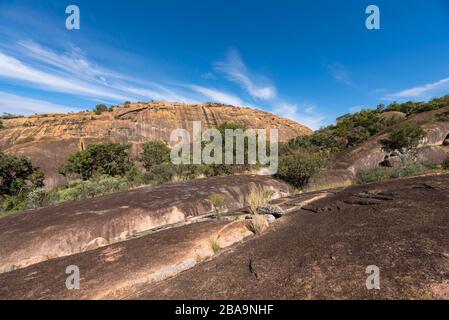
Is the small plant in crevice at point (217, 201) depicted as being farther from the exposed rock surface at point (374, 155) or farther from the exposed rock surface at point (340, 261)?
the exposed rock surface at point (374, 155)

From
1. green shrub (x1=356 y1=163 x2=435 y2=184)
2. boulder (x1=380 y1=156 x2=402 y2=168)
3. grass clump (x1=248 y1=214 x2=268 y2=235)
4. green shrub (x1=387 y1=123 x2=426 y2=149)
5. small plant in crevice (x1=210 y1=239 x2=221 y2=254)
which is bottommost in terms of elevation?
small plant in crevice (x1=210 y1=239 x2=221 y2=254)

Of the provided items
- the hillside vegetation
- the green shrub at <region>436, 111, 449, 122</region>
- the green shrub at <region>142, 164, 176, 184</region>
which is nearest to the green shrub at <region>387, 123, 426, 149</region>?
the hillside vegetation

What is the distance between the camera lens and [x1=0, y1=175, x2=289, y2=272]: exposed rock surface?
16.9 ft

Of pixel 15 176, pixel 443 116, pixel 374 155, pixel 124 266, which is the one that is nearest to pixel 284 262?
pixel 124 266

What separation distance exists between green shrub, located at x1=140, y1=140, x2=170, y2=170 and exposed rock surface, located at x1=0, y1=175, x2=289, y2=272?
18.6m

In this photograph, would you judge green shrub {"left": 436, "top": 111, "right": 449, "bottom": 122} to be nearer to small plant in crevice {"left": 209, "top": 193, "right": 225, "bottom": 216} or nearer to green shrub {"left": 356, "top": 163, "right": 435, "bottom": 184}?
green shrub {"left": 356, "top": 163, "right": 435, "bottom": 184}

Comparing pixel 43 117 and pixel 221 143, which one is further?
pixel 43 117

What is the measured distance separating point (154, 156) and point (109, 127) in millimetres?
16540

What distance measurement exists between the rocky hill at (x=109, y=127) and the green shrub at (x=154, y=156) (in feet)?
18.7

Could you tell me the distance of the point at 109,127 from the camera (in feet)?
128
